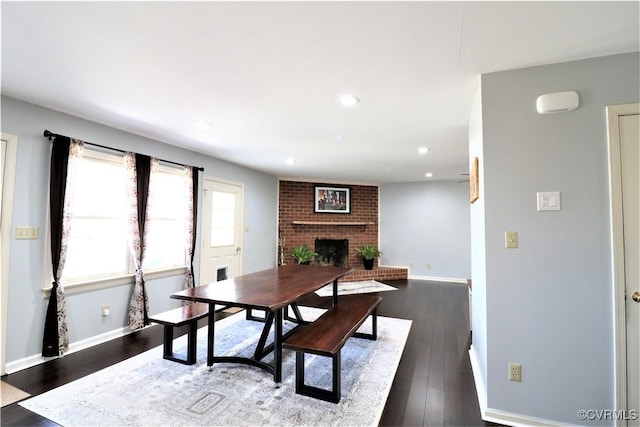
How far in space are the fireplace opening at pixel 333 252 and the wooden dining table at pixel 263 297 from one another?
3.68 metres

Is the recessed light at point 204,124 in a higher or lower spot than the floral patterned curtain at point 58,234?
higher

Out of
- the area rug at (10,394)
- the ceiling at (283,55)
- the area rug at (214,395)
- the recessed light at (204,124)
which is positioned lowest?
the area rug at (214,395)

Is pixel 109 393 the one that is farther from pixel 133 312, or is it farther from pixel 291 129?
pixel 291 129

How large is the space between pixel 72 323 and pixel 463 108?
4059 mm

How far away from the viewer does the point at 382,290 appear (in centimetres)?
548

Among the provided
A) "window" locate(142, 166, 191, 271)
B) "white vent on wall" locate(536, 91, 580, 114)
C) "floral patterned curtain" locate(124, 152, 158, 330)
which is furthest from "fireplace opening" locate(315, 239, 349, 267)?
"white vent on wall" locate(536, 91, 580, 114)

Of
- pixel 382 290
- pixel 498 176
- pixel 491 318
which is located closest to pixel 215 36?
pixel 498 176

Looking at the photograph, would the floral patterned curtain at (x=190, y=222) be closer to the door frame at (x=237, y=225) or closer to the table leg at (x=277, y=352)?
the door frame at (x=237, y=225)

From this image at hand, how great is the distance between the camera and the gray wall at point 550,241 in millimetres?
1668

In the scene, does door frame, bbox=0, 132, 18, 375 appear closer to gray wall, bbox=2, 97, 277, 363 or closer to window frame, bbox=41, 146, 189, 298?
gray wall, bbox=2, 97, 277, 363

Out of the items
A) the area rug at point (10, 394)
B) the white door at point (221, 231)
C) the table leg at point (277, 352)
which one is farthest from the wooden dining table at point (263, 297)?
the white door at point (221, 231)

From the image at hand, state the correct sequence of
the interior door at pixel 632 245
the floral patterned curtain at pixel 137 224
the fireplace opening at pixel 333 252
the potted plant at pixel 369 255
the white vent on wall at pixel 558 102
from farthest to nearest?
the fireplace opening at pixel 333 252 → the potted plant at pixel 369 255 → the floral patterned curtain at pixel 137 224 → the white vent on wall at pixel 558 102 → the interior door at pixel 632 245

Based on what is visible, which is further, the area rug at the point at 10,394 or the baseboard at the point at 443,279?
the baseboard at the point at 443,279

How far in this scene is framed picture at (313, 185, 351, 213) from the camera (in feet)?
22.0
